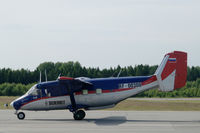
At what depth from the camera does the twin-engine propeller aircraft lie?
84.4 feet

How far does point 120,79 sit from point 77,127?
6458 millimetres

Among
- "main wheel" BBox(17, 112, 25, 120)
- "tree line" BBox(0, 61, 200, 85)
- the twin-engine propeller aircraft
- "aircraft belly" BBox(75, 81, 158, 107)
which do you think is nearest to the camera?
the twin-engine propeller aircraft

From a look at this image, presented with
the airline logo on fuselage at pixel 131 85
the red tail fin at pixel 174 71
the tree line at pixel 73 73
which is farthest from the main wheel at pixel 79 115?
the tree line at pixel 73 73

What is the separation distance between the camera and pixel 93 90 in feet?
87.0

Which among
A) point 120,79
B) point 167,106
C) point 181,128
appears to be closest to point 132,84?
point 120,79

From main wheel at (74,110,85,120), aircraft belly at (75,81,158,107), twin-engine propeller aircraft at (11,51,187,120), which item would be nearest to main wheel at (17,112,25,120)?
twin-engine propeller aircraft at (11,51,187,120)

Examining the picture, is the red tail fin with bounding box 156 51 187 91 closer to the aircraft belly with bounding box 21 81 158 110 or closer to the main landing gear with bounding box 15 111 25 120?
the aircraft belly with bounding box 21 81 158 110

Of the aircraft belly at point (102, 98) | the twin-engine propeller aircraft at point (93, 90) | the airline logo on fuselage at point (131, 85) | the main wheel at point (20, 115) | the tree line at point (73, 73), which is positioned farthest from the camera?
the tree line at point (73, 73)

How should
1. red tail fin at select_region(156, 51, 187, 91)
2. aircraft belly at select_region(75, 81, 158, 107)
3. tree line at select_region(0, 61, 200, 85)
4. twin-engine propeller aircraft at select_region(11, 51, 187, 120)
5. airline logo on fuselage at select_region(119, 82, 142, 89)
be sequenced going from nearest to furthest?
red tail fin at select_region(156, 51, 187, 91) → twin-engine propeller aircraft at select_region(11, 51, 187, 120) → airline logo on fuselage at select_region(119, 82, 142, 89) → aircraft belly at select_region(75, 81, 158, 107) → tree line at select_region(0, 61, 200, 85)

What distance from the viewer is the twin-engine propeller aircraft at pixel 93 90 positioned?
25.7 metres

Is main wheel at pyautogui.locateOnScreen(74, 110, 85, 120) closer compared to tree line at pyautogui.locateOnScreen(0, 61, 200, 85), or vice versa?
main wheel at pyautogui.locateOnScreen(74, 110, 85, 120)

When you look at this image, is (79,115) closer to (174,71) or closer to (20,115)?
(20,115)

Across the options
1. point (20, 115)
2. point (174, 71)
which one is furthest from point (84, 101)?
point (174, 71)

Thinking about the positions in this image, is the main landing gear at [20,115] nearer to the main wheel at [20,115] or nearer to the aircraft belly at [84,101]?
the main wheel at [20,115]
